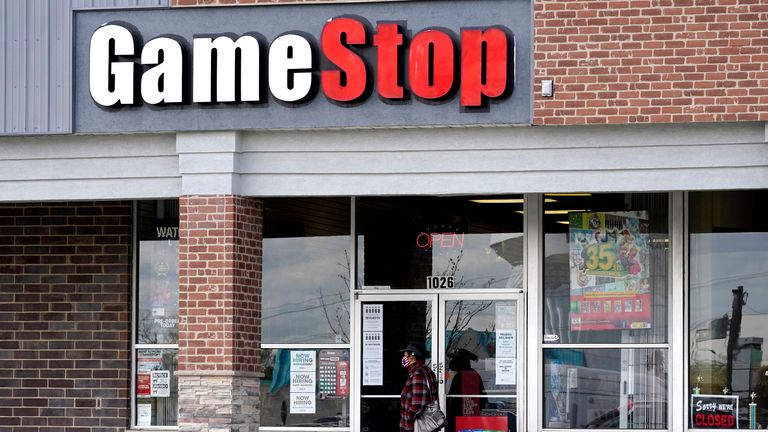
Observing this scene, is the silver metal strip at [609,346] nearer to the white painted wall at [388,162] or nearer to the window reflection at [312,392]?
the white painted wall at [388,162]

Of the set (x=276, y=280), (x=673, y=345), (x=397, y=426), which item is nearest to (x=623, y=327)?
(x=673, y=345)

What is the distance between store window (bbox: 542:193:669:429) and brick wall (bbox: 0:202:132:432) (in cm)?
543

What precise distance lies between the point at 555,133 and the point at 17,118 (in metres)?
6.10

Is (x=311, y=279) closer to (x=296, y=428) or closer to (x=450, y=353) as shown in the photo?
(x=296, y=428)

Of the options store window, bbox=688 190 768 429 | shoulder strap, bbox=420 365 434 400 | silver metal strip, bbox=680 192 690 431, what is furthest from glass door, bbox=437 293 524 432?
store window, bbox=688 190 768 429

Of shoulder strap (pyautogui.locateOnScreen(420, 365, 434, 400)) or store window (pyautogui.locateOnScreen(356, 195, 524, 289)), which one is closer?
shoulder strap (pyautogui.locateOnScreen(420, 365, 434, 400))

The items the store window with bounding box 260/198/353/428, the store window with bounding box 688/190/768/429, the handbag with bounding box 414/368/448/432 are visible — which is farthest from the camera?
the store window with bounding box 260/198/353/428

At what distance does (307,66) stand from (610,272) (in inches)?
179

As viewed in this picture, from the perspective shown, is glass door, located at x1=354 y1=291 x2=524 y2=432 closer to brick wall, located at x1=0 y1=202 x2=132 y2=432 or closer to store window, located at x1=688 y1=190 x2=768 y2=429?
store window, located at x1=688 y1=190 x2=768 y2=429

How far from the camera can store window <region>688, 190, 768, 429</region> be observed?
51.5ft

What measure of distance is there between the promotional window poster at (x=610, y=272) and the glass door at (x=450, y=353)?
2.66 feet

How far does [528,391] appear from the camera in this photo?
16156mm

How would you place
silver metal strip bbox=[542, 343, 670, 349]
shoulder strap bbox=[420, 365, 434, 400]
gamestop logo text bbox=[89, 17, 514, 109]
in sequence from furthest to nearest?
1. silver metal strip bbox=[542, 343, 670, 349]
2. shoulder strap bbox=[420, 365, 434, 400]
3. gamestop logo text bbox=[89, 17, 514, 109]

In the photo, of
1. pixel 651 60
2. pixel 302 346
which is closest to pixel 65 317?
pixel 302 346
